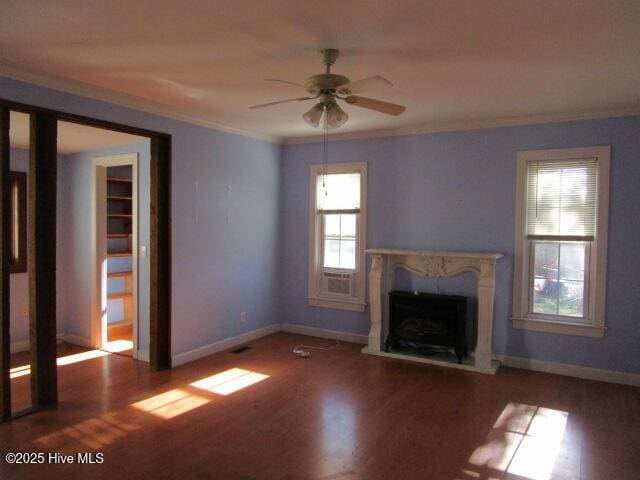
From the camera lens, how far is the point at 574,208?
4.31 meters

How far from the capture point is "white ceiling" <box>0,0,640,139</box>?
89.5 inches

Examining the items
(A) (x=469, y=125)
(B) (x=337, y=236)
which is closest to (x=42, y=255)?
(B) (x=337, y=236)

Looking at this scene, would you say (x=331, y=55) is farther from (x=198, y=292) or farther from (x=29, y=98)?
(x=198, y=292)

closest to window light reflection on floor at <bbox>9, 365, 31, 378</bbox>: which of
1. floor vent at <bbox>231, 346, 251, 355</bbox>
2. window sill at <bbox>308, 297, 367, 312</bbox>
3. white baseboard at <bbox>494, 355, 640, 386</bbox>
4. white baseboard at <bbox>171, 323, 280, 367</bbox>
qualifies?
white baseboard at <bbox>171, 323, 280, 367</bbox>

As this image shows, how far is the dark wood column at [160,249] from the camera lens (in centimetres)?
436

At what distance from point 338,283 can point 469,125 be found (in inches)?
92.1

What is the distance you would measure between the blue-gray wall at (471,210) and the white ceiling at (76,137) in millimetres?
2032

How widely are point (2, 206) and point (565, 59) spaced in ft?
12.7

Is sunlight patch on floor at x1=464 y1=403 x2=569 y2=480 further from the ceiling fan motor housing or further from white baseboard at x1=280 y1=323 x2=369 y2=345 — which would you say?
the ceiling fan motor housing

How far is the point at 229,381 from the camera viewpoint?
13.5 feet

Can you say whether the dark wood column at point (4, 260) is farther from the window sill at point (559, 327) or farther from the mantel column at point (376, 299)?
the window sill at point (559, 327)

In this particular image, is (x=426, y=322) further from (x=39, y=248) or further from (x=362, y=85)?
(x=39, y=248)

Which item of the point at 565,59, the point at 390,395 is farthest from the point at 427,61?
the point at 390,395

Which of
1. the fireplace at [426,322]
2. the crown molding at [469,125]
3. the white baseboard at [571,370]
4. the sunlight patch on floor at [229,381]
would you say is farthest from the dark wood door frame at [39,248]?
the white baseboard at [571,370]
